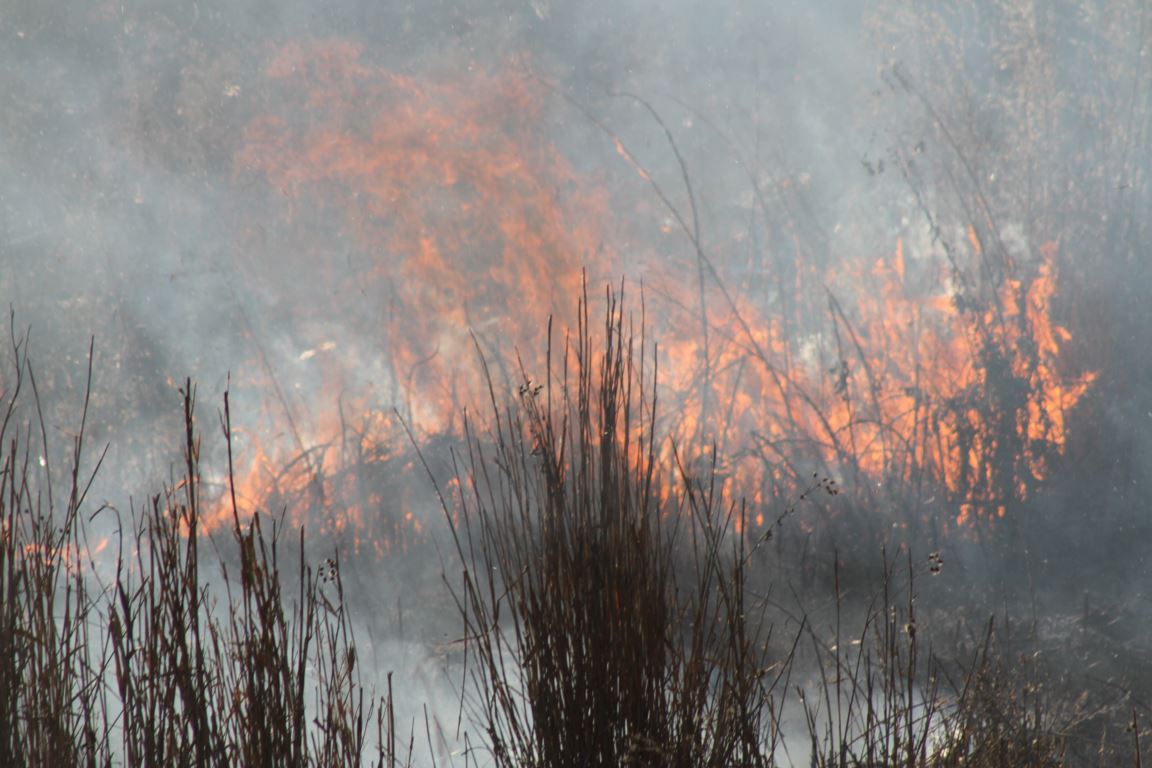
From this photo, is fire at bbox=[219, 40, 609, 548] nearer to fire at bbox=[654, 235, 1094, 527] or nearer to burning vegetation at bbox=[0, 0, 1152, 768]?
burning vegetation at bbox=[0, 0, 1152, 768]

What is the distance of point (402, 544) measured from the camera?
343cm

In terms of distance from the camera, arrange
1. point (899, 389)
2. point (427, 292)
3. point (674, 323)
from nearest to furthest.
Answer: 1. point (899, 389)
2. point (674, 323)
3. point (427, 292)

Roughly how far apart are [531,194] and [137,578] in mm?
2236

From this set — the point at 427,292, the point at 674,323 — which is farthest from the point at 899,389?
the point at 427,292

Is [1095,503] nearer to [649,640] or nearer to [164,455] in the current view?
[649,640]

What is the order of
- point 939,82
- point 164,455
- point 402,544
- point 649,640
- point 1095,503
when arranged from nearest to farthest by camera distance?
point 649,640 < point 1095,503 < point 939,82 < point 402,544 < point 164,455

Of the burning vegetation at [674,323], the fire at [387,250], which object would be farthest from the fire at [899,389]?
the fire at [387,250]

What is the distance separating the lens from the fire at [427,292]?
324 cm

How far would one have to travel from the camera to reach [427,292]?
353cm

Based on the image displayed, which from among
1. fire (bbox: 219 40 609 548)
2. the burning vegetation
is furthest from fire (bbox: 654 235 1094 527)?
fire (bbox: 219 40 609 548)

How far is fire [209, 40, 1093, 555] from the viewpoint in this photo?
10.6 feet

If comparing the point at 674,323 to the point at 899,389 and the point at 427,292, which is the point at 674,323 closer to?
the point at 899,389

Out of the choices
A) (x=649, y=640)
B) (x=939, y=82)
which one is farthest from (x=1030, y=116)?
(x=649, y=640)

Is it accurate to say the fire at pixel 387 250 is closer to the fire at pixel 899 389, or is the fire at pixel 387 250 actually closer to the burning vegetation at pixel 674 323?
the burning vegetation at pixel 674 323
